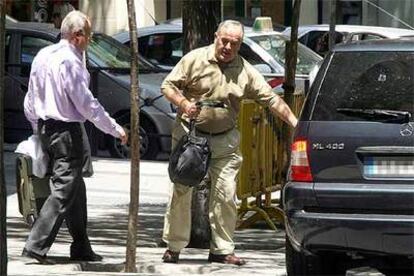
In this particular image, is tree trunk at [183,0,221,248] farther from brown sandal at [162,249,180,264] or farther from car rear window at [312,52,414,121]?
car rear window at [312,52,414,121]

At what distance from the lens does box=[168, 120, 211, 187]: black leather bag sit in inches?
304

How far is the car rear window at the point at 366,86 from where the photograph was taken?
680 cm

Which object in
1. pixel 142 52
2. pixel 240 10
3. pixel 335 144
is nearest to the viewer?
pixel 335 144

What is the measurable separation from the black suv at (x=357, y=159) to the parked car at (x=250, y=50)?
835 cm

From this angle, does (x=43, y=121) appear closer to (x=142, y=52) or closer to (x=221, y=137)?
(x=221, y=137)

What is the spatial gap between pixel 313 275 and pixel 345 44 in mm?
1520

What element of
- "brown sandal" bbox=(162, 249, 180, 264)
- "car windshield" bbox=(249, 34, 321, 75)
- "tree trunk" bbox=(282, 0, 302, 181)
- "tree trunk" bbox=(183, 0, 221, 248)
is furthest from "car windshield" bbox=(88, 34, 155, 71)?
"brown sandal" bbox=(162, 249, 180, 264)

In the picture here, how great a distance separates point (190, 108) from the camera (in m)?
7.73

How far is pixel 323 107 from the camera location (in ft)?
22.5

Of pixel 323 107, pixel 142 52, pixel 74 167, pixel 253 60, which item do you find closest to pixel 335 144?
pixel 323 107

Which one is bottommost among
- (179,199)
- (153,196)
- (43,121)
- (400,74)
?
(153,196)

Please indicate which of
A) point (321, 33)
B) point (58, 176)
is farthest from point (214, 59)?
point (321, 33)

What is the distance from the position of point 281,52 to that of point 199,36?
7730 mm

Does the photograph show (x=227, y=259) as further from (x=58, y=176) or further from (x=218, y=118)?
(x=58, y=176)
